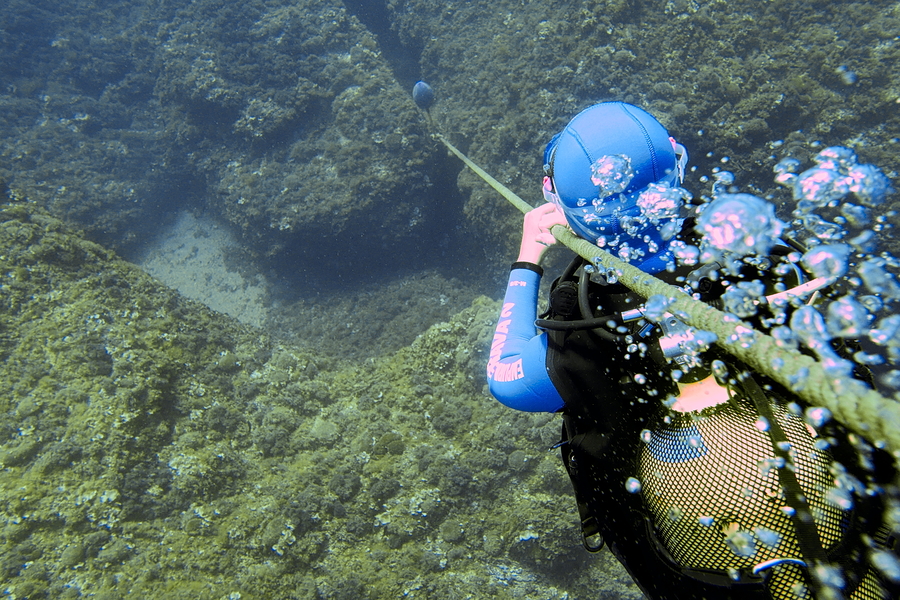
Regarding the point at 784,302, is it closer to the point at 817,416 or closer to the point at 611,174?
the point at 817,416

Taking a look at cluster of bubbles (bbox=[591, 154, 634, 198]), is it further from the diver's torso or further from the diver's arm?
the diver's arm

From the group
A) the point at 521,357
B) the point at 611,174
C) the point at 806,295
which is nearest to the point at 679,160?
the point at 611,174

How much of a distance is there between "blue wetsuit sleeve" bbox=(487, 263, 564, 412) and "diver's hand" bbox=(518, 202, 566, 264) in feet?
0.23

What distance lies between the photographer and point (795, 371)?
758mm

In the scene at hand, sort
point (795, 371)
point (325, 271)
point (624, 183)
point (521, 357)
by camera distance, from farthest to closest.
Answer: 1. point (325, 271)
2. point (521, 357)
3. point (624, 183)
4. point (795, 371)

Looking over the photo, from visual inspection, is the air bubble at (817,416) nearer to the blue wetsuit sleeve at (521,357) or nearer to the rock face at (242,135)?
the blue wetsuit sleeve at (521,357)

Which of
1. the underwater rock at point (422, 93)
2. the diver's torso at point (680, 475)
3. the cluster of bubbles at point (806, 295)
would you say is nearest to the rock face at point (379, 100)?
the underwater rock at point (422, 93)

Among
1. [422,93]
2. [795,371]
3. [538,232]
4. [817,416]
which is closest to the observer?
[795,371]

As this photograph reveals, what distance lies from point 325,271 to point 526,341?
8.51m

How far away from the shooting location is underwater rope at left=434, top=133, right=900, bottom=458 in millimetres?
627

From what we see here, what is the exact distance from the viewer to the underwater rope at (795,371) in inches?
24.7

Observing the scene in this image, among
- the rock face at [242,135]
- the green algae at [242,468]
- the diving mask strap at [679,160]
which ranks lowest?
the green algae at [242,468]

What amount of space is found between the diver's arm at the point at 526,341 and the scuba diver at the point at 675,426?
2 cm

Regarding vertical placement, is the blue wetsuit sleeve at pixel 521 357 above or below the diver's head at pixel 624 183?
below
